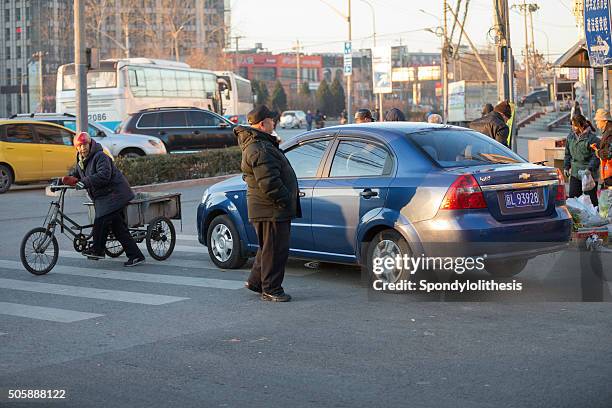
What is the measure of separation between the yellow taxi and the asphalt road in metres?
12.8

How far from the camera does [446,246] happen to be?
8.66 meters

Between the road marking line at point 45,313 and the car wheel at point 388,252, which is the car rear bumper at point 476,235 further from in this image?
the road marking line at point 45,313

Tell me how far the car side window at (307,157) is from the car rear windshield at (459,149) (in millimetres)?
1140

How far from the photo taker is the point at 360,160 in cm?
968

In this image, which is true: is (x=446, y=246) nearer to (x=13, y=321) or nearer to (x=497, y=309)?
(x=497, y=309)

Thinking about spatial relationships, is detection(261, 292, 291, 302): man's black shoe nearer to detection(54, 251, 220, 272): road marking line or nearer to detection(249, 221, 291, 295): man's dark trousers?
detection(249, 221, 291, 295): man's dark trousers

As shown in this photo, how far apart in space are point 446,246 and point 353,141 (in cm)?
172

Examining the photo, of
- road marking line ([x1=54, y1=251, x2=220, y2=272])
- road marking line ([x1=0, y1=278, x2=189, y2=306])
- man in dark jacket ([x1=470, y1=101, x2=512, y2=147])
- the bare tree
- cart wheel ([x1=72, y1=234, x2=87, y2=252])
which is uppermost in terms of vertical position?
the bare tree

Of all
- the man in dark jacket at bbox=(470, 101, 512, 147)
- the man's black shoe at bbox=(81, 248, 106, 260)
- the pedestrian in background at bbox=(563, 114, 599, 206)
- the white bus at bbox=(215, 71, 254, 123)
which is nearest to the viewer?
the man's black shoe at bbox=(81, 248, 106, 260)

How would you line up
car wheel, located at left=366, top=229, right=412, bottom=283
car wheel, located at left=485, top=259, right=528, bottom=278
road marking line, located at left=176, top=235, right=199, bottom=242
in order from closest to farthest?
car wheel, located at left=366, top=229, right=412, bottom=283 < car wheel, located at left=485, top=259, right=528, bottom=278 < road marking line, located at left=176, top=235, right=199, bottom=242

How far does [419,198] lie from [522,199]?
0.96 meters

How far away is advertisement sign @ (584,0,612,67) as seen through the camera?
15727 mm

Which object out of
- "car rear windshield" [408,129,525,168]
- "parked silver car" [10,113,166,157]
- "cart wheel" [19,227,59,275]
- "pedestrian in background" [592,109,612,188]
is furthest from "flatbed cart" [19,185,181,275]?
"parked silver car" [10,113,166,157]

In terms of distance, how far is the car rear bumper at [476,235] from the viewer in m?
8.59
